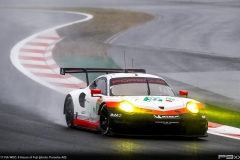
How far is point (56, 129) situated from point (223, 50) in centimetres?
1352

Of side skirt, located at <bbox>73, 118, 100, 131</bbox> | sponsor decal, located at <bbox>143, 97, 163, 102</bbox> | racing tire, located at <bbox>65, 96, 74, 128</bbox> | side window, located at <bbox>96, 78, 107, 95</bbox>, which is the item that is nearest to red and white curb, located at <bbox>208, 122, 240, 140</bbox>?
sponsor decal, located at <bbox>143, 97, 163, 102</bbox>

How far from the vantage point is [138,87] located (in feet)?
44.1

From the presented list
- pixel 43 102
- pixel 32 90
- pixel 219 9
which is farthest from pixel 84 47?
pixel 219 9

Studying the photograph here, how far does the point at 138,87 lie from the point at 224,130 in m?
1.85

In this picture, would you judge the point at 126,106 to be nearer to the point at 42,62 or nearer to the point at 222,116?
the point at 222,116

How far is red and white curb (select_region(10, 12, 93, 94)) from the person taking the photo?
2050 cm

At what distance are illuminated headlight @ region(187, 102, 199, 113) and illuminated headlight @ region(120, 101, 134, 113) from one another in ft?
3.10

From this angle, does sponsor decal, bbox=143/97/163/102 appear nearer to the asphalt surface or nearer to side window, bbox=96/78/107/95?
the asphalt surface

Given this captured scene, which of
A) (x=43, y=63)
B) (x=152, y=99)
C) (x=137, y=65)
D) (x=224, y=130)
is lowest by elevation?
(x=224, y=130)

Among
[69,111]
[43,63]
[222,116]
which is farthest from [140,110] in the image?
[43,63]

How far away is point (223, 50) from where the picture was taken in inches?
1024

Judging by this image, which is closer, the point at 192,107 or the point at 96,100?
the point at 192,107

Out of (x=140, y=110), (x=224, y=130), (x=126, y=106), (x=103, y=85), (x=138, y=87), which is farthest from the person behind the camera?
(x=224, y=130)

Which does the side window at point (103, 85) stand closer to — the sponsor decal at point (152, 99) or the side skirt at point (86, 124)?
the side skirt at point (86, 124)
